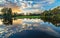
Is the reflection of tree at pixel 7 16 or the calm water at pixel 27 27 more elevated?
the reflection of tree at pixel 7 16

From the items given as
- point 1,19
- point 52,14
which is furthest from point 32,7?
point 1,19

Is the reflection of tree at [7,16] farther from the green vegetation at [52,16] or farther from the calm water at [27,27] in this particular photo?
the green vegetation at [52,16]

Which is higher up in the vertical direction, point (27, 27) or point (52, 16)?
point (52, 16)

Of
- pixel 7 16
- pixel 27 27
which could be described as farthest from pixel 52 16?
pixel 7 16

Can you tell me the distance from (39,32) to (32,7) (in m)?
0.68

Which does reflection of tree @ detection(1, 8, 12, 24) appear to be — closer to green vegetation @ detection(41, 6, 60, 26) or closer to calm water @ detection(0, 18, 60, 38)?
calm water @ detection(0, 18, 60, 38)

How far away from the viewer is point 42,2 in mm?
3969

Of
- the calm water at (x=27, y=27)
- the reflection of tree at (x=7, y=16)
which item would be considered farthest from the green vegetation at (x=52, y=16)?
the reflection of tree at (x=7, y=16)

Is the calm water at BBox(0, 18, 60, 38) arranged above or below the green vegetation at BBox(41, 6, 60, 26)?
below

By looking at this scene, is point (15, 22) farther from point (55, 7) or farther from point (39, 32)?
point (55, 7)

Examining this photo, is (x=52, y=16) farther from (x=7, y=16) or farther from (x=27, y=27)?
(x=7, y=16)

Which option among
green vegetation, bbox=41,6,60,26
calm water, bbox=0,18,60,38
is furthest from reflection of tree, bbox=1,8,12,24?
green vegetation, bbox=41,6,60,26

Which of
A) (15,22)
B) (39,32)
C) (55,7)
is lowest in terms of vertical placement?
(39,32)

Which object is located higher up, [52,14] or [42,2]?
[42,2]
